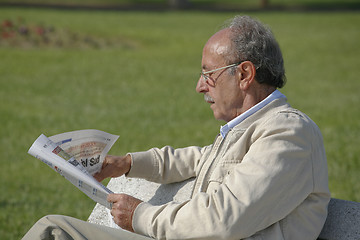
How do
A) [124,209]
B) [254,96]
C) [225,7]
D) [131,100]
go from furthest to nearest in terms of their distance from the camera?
[225,7], [131,100], [254,96], [124,209]

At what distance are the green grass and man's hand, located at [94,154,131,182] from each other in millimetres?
955

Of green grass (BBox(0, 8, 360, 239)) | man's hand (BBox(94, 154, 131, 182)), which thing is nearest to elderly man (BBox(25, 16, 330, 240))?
man's hand (BBox(94, 154, 131, 182))

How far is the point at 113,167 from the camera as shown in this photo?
329 centimetres

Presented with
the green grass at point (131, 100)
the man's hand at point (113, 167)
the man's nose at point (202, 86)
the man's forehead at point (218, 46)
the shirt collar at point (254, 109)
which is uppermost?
the man's forehead at point (218, 46)

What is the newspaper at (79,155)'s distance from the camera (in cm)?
282

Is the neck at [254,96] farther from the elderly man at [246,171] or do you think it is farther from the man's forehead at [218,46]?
the man's forehead at [218,46]

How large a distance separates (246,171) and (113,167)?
3.42 feet

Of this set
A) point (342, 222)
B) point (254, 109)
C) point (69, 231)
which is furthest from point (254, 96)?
point (69, 231)

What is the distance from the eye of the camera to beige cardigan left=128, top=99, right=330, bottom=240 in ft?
7.97

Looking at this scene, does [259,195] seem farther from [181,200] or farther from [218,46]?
[181,200]

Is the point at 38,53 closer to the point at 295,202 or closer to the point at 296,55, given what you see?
the point at 296,55

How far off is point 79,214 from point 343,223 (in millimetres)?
3308

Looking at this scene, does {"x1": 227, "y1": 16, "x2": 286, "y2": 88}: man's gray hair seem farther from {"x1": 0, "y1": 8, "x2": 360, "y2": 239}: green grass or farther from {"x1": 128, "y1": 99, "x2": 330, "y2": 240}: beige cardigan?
{"x1": 0, "y1": 8, "x2": 360, "y2": 239}: green grass

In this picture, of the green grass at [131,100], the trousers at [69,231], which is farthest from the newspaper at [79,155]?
the green grass at [131,100]
